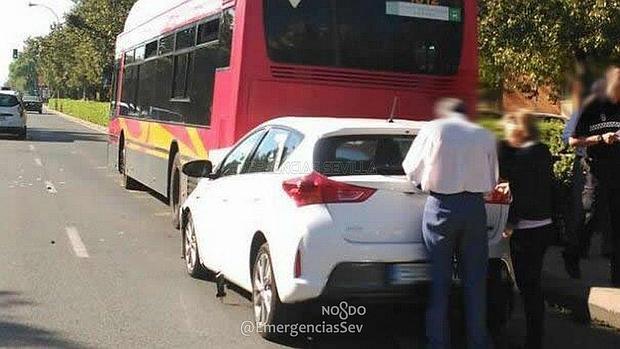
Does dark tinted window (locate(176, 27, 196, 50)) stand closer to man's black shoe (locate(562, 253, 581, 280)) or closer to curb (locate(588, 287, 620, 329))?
man's black shoe (locate(562, 253, 581, 280))

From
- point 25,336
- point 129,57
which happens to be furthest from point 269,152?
point 129,57

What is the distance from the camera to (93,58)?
53.5 metres

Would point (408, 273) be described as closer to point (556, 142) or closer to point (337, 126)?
point (337, 126)

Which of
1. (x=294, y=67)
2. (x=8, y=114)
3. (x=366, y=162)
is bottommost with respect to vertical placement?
(x=8, y=114)

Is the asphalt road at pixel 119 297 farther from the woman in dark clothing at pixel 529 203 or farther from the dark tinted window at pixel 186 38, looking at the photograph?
the dark tinted window at pixel 186 38

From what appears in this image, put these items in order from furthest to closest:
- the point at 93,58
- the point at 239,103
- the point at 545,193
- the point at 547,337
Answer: the point at 93,58, the point at 239,103, the point at 547,337, the point at 545,193

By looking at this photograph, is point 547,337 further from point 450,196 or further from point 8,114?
point 8,114

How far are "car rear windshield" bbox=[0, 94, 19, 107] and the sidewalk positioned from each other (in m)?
28.1

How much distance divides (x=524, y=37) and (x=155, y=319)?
1265 centimetres

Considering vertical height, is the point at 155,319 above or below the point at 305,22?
below

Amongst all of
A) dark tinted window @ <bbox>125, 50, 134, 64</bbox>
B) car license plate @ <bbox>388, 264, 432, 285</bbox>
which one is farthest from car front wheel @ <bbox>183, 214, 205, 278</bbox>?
dark tinted window @ <bbox>125, 50, 134, 64</bbox>

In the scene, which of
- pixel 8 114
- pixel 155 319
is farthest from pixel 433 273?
pixel 8 114

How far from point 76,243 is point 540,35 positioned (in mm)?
10447

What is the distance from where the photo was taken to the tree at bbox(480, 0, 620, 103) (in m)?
16.2
